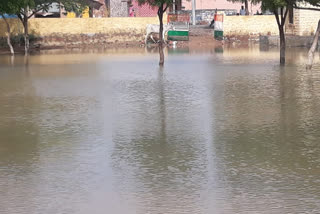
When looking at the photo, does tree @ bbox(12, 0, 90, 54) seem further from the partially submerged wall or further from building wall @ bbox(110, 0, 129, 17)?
building wall @ bbox(110, 0, 129, 17)

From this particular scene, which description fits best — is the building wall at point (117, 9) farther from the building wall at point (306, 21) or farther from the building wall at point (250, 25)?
the building wall at point (306, 21)

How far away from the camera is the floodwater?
29.6 ft

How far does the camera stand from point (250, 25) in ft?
181

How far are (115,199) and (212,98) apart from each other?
33.5 feet

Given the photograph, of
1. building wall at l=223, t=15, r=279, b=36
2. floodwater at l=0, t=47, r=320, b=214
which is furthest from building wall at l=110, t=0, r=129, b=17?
floodwater at l=0, t=47, r=320, b=214

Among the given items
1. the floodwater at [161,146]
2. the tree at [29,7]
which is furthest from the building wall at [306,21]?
the floodwater at [161,146]

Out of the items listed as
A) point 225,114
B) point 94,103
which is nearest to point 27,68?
point 94,103

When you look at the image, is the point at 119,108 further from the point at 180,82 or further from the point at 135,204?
the point at 135,204

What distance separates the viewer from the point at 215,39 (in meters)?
54.8

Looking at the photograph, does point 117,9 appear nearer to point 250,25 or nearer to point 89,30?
point 89,30

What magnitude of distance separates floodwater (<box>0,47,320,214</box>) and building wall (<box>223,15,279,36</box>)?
31.0 metres

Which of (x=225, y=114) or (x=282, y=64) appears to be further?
(x=282, y=64)

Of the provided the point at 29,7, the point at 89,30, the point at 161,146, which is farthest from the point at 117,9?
the point at 161,146

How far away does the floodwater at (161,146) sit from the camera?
355 inches
